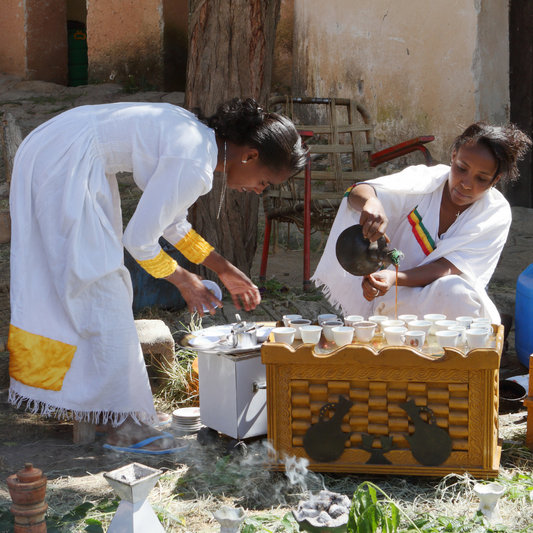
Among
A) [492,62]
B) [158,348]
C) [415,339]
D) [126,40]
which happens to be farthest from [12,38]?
[415,339]

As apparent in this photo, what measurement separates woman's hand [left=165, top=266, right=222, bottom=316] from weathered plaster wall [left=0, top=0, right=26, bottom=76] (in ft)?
26.1

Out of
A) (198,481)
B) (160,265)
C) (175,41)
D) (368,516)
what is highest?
(175,41)

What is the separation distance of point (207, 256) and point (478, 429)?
1266 millimetres

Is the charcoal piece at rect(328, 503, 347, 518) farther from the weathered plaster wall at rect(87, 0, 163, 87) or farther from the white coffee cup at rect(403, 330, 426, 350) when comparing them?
the weathered plaster wall at rect(87, 0, 163, 87)

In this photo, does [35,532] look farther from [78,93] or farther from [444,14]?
[78,93]

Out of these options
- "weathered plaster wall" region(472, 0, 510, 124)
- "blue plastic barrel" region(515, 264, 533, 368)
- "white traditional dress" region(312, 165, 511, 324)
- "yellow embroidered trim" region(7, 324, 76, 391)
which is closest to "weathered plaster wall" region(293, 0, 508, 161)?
"weathered plaster wall" region(472, 0, 510, 124)

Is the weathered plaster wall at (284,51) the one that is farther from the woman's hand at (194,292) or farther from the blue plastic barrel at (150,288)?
the woman's hand at (194,292)

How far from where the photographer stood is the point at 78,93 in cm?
880

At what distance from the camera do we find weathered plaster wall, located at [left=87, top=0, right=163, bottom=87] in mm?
8594

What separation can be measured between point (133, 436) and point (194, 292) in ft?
2.12

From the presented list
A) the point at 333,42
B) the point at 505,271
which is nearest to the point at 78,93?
the point at 333,42

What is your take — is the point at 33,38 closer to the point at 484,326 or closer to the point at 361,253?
the point at 361,253

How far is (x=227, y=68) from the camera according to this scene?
13.8ft

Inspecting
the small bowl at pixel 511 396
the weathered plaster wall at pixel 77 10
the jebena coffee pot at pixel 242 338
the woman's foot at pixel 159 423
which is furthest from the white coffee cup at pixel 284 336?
the weathered plaster wall at pixel 77 10
